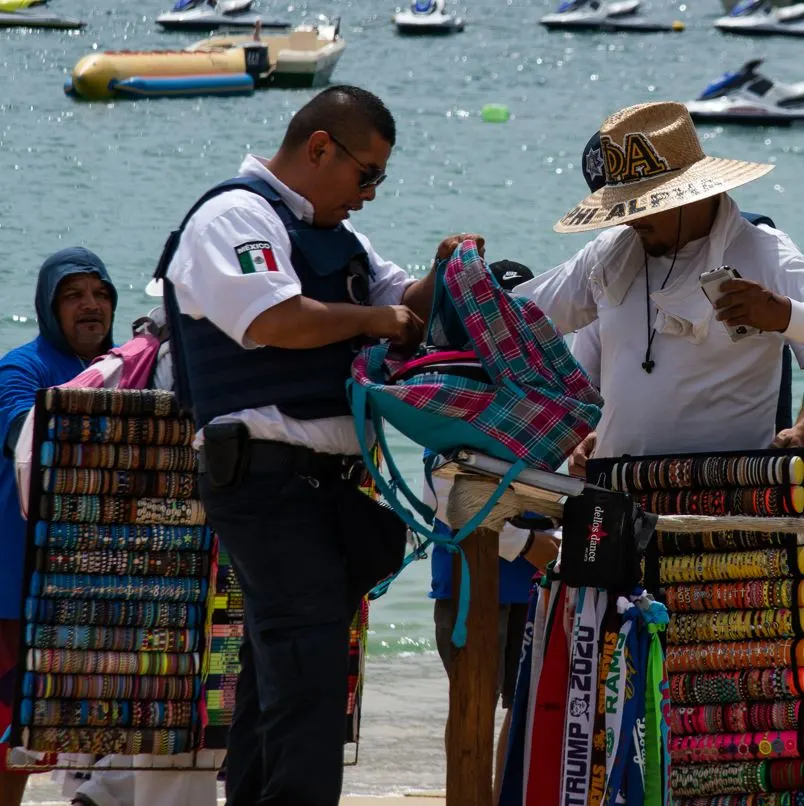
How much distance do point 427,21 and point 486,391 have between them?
42966mm

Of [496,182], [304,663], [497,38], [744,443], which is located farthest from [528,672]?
[497,38]

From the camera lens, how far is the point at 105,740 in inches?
156

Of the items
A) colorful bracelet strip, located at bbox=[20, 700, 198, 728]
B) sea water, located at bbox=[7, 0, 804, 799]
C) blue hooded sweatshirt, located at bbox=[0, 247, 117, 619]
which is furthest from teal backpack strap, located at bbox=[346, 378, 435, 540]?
sea water, located at bbox=[7, 0, 804, 799]

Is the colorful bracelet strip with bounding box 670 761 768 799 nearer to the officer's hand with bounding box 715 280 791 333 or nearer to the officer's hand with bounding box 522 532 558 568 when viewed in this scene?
the officer's hand with bounding box 522 532 558 568

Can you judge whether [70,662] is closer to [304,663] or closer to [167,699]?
[167,699]

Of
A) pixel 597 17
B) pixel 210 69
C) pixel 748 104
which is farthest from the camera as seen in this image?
pixel 597 17

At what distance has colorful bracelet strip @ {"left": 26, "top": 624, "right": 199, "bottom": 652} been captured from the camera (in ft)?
13.0

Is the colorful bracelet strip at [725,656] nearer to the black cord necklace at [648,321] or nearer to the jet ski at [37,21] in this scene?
the black cord necklace at [648,321]

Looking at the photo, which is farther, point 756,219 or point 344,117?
point 756,219

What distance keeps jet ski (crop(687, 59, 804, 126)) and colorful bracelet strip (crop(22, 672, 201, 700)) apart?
102ft

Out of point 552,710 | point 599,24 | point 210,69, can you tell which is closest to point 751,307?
point 552,710

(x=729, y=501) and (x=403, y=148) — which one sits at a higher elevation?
(x=403, y=148)

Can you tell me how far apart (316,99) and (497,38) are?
4382 centimetres

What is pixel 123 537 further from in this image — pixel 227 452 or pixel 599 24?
pixel 599 24
